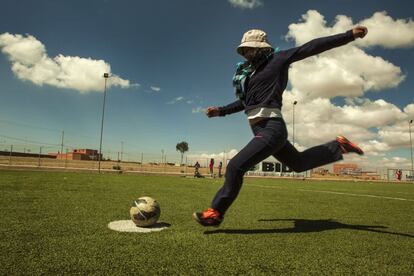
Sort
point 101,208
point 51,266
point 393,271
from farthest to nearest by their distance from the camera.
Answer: point 101,208 < point 393,271 < point 51,266

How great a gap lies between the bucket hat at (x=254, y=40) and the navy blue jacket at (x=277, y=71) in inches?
9.0

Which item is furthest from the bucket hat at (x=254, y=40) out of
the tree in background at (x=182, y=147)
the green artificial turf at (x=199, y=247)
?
the tree in background at (x=182, y=147)

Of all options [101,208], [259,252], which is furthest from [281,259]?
[101,208]

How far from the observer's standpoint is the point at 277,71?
4309mm

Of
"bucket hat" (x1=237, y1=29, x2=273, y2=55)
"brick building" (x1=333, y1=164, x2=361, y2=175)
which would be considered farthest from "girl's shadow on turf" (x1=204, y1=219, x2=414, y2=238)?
"brick building" (x1=333, y1=164, x2=361, y2=175)

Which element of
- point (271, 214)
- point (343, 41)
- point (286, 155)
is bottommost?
point (271, 214)

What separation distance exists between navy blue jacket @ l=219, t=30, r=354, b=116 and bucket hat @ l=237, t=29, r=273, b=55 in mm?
229

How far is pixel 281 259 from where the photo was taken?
128 inches

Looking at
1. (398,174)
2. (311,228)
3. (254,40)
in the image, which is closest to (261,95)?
(254,40)

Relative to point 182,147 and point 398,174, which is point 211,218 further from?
point 182,147

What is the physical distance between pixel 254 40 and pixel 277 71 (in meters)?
0.52

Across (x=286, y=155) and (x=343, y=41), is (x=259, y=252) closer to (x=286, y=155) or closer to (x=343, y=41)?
(x=286, y=155)

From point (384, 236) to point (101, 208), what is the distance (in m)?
4.97

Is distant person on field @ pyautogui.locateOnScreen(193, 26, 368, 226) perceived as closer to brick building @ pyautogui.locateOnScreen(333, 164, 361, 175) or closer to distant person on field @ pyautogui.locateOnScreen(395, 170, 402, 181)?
distant person on field @ pyautogui.locateOnScreen(395, 170, 402, 181)
